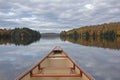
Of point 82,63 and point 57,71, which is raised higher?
point 57,71

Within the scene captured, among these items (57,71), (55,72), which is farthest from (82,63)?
(55,72)

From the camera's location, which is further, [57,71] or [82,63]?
[82,63]

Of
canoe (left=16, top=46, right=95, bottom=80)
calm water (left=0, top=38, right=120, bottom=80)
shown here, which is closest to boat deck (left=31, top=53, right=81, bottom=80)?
canoe (left=16, top=46, right=95, bottom=80)

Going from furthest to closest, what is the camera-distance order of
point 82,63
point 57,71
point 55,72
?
1. point 82,63
2. point 57,71
3. point 55,72

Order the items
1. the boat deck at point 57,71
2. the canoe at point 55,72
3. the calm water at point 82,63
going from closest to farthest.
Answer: the canoe at point 55,72 < the boat deck at point 57,71 < the calm water at point 82,63

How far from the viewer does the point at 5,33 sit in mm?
150625

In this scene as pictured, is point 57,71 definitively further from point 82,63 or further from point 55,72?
point 82,63

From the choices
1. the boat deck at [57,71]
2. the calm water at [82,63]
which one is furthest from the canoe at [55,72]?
the calm water at [82,63]

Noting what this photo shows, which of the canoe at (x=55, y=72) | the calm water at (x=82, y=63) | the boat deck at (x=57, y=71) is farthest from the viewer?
the calm water at (x=82, y=63)

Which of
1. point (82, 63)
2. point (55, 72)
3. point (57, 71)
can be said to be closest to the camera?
point (55, 72)

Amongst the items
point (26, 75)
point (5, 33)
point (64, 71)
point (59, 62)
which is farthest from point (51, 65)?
point (5, 33)

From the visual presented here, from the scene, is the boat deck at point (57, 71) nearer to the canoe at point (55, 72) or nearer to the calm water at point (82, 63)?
the canoe at point (55, 72)

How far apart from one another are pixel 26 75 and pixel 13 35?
151825 millimetres

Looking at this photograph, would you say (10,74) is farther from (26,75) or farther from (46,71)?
(26,75)
